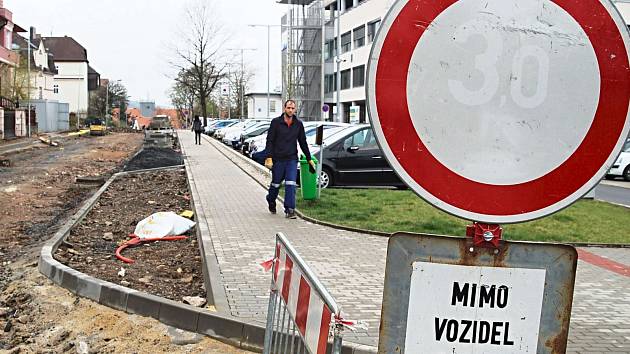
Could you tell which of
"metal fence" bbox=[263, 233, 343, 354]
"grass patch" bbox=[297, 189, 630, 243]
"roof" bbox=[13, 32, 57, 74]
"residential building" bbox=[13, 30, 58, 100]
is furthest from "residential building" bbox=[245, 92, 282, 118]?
"metal fence" bbox=[263, 233, 343, 354]

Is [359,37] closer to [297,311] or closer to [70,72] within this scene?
[297,311]

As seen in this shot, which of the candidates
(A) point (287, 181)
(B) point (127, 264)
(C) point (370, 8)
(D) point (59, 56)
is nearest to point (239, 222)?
(A) point (287, 181)

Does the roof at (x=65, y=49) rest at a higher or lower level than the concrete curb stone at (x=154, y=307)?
higher

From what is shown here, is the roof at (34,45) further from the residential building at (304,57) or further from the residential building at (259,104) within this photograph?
the residential building at (304,57)

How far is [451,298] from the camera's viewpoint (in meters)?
2.23

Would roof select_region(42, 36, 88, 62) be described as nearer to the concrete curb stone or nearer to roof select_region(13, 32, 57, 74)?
roof select_region(13, 32, 57, 74)

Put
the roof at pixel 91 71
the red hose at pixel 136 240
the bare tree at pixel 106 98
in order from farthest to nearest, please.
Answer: the roof at pixel 91 71 → the bare tree at pixel 106 98 → the red hose at pixel 136 240

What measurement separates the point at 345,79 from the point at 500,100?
64838 millimetres

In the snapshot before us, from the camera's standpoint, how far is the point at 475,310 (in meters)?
2.22

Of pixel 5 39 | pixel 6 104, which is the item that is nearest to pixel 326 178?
pixel 6 104

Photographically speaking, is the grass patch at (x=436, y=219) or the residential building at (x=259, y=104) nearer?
the grass patch at (x=436, y=219)

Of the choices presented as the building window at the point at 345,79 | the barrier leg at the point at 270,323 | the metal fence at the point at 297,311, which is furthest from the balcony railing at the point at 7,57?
the metal fence at the point at 297,311

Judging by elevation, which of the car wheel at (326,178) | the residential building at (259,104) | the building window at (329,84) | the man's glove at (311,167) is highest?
the building window at (329,84)

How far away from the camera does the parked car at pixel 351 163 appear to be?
1725cm
